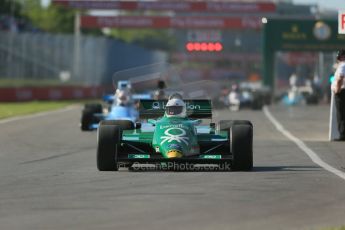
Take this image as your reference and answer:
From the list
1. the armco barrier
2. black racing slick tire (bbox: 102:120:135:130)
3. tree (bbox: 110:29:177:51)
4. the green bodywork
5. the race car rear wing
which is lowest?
the armco barrier

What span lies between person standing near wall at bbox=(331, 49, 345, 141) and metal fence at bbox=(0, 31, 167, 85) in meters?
29.7

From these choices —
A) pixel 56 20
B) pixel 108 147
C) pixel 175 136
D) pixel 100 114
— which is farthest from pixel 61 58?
pixel 56 20

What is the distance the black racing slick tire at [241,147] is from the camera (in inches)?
560

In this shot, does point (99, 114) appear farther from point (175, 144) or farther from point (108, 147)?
point (175, 144)

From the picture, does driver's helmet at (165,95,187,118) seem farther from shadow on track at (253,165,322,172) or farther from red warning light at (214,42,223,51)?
red warning light at (214,42,223,51)

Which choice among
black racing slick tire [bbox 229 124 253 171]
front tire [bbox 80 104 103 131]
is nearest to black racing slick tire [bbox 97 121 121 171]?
black racing slick tire [bbox 229 124 253 171]

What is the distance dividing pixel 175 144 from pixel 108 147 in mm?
872

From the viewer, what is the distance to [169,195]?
11102 millimetres

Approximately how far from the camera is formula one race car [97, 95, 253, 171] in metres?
14.2

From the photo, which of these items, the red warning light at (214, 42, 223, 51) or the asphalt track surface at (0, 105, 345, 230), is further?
the red warning light at (214, 42, 223, 51)

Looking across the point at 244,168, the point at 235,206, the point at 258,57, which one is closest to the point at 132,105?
the point at 244,168

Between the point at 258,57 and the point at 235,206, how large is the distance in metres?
135

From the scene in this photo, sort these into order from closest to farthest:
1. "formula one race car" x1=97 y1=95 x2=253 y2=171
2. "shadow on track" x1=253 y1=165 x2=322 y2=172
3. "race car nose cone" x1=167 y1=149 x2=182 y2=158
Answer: "race car nose cone" x1=167 y1=149 x2=182 y2=158
"formula one race car" x1=97 y1=95 x2=253 y2=171
"shadow on track" x1=253 y1=165 x2=322 y2=172

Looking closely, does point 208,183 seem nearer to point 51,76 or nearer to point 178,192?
point 178,192
